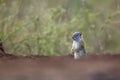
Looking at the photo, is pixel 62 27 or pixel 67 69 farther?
pixel 62 27

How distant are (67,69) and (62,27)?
59.4 inches

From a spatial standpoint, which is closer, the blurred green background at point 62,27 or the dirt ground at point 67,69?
the dirt ground at point 67,69

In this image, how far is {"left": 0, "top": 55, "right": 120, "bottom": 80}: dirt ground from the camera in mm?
1158

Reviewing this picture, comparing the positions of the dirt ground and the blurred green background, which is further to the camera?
the blurred green background

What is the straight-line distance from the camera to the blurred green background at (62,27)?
2.70 m

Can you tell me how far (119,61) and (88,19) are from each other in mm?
1480

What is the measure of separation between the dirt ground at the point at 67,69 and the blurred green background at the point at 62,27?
1.35 m

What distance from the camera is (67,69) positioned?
1.22 metres

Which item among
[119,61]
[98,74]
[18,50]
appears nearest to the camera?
[98,74]

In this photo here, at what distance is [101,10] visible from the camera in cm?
270

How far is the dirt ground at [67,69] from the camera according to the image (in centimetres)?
116

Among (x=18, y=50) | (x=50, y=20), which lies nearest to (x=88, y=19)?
(x=50, y=20)

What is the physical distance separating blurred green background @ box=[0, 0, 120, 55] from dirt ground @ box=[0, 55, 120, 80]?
1.35m

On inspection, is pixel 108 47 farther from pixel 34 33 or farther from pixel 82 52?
pixel 82 52
